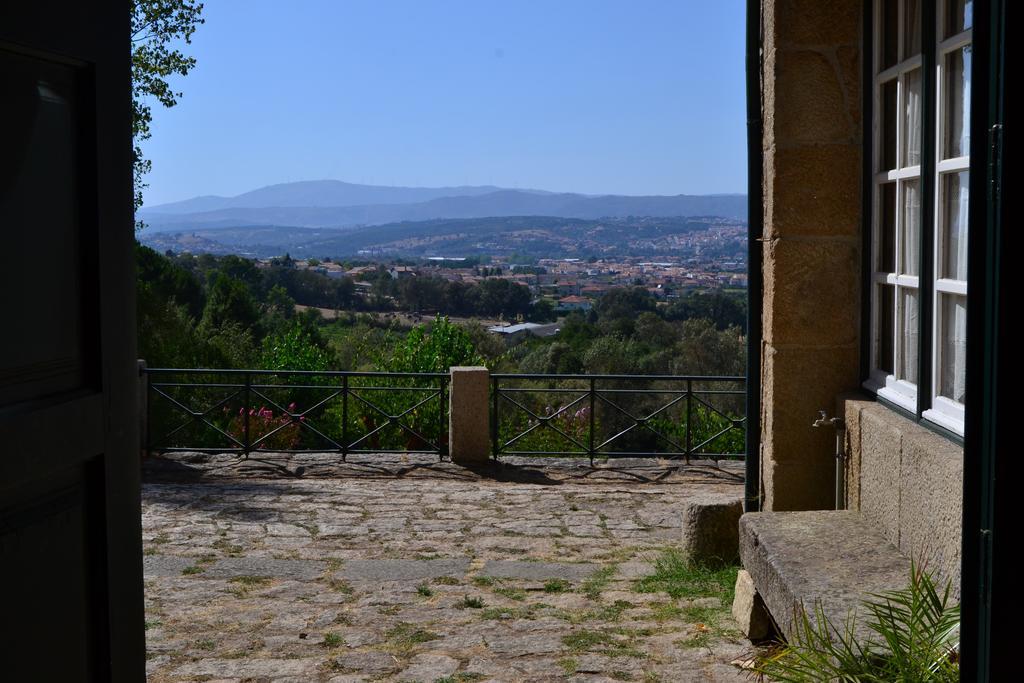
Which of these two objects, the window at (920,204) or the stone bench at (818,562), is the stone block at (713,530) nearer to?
the stone bench at (818,562)

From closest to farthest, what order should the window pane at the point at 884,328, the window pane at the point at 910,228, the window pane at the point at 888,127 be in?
the window pane at the point at 910,228 < the window pane at the point at 888,127 < the window pane at the point at 884,328

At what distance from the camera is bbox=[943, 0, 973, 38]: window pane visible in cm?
387

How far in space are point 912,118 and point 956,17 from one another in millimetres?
606

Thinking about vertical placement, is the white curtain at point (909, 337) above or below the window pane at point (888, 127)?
below

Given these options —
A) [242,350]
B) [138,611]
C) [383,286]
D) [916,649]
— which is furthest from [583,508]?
[383,286]

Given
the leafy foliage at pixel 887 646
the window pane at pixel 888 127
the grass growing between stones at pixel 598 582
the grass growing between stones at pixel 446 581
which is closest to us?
the leafy foliage at pixel 887 646

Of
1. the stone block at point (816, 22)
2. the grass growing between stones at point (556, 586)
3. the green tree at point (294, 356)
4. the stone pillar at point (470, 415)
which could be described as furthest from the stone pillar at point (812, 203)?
the green tree at point (294, 356)

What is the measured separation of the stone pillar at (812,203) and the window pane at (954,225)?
1120mm

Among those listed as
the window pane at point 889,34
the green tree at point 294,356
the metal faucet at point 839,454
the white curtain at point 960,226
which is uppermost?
the window pane at point 889,34

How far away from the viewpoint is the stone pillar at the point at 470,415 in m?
10.3

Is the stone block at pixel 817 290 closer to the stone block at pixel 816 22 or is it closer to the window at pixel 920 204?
the window at pixel 920 204

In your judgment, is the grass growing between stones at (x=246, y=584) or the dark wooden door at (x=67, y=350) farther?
the grass growing between stones at (x=246, y=584)

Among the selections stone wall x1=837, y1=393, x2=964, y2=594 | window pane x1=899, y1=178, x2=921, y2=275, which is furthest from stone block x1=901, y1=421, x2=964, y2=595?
window pane x1=899, y1=178, x2=921, y2=275

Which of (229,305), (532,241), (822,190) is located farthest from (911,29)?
(532,241)
